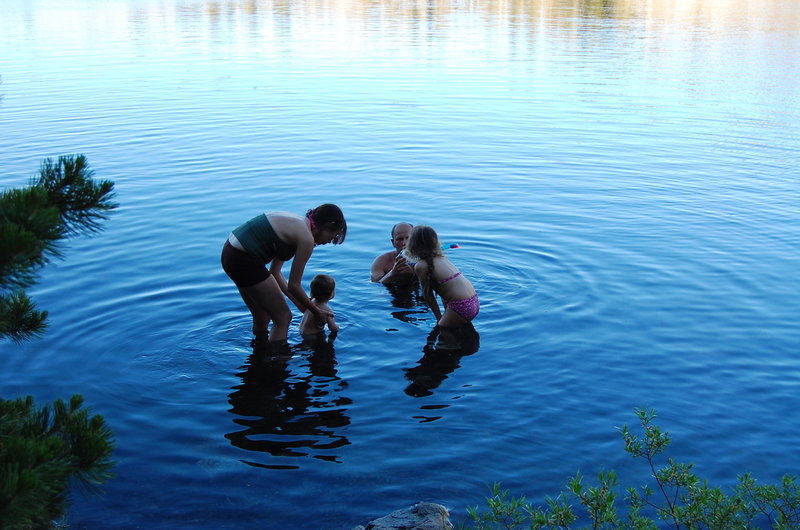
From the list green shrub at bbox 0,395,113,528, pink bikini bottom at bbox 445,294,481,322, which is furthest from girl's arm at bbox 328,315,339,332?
green shrub at bbox 0,395,113,528

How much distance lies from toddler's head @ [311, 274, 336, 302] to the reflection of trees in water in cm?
53

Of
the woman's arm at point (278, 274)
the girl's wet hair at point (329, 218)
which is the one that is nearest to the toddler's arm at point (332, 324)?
the woman's arm at point (278, 274)

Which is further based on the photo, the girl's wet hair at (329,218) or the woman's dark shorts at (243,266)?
the woman's dark shorts at (243,266)

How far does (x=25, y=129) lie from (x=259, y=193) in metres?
8.17

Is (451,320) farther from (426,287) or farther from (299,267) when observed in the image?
(299,267)

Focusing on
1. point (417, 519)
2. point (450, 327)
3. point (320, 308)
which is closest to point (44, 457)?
point (417, 519)

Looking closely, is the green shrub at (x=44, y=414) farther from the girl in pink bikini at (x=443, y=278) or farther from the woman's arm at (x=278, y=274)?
the girl in pink bikini at (x=443, y=278)

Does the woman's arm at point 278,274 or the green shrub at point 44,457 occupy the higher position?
the green shrub at point 44,457

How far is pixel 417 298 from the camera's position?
1023cm

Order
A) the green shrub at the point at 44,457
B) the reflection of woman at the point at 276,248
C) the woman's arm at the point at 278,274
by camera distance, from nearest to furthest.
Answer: the green shrub at the point at 44,457, the reflection of woman at the point at 276,248, the woman's arm at the point at 278,274

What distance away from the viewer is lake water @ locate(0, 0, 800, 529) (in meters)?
6.36

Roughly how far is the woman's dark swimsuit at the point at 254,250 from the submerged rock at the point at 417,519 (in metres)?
3.15

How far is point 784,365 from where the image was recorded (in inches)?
317

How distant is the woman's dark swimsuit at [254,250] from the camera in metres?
7.78
